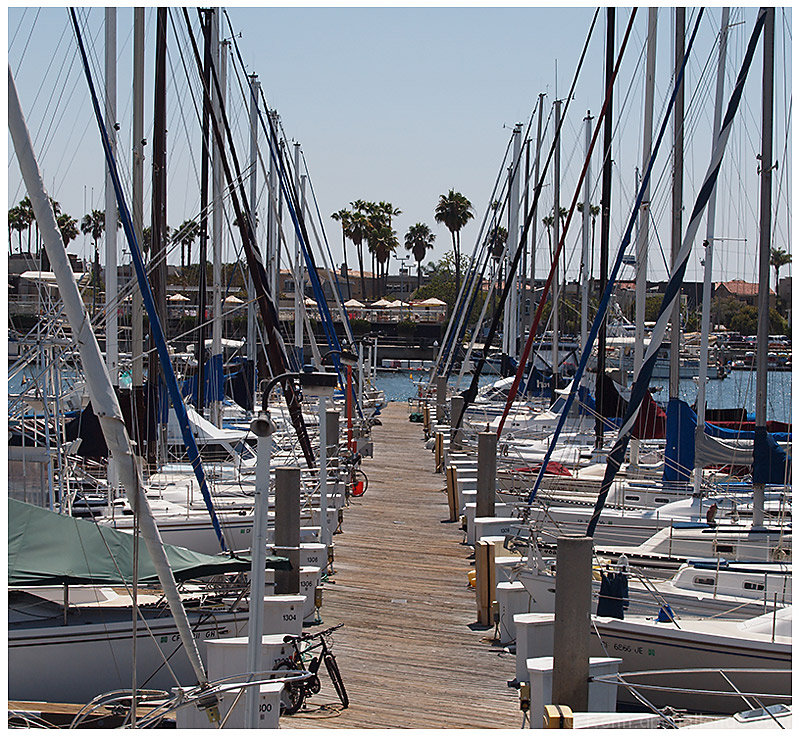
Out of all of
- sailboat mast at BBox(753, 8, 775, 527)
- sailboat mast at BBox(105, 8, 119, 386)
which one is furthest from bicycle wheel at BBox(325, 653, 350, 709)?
sailboat mast at BBox(753, 8, 775, 527)

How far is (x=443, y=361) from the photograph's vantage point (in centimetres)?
4509

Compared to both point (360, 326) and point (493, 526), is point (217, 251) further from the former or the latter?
point (360, 326)

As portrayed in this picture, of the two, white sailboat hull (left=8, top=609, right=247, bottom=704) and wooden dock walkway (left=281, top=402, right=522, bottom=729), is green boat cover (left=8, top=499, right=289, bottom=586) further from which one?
wooden dock walkway (left=281, top=402, right=522, bottom=729)

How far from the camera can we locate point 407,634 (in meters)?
12.5

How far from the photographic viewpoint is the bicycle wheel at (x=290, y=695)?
32.3 feet

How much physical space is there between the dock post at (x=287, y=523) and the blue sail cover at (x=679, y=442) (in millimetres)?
7739

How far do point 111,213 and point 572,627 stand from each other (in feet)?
34.7

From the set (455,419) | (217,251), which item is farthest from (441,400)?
(217,251)

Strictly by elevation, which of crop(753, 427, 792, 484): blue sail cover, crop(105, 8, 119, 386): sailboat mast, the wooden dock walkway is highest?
crop(105, 8, 119, 386): sailboat mast

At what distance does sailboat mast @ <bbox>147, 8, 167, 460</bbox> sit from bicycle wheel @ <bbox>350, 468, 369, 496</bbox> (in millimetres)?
5425

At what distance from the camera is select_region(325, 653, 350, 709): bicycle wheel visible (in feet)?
33.0

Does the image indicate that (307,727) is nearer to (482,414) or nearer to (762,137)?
(762,137)

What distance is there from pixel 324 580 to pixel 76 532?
196 inches

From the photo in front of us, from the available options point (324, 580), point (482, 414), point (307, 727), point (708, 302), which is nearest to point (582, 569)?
point (307, 727)
